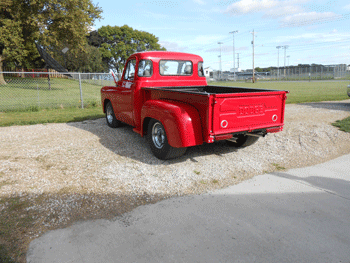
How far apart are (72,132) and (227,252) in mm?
6171

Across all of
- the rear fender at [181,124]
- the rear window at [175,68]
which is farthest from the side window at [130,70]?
the rear fender at [181,124]

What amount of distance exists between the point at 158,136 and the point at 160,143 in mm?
143

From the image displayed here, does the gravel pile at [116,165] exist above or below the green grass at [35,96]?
below

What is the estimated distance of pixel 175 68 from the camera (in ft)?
21.4

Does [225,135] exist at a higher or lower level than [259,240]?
higher

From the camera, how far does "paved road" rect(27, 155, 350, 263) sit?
2.60m

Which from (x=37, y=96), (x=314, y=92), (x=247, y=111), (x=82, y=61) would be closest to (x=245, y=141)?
(x=247, y=111)

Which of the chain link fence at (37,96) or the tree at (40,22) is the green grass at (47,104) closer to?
the chain link fence at (37,96)

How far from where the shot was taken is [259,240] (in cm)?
280

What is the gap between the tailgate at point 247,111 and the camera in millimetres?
4285

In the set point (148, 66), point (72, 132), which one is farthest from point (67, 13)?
point (148, 66)

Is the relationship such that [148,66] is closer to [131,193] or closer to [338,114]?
[131,193]

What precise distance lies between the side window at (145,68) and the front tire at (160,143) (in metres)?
1.38

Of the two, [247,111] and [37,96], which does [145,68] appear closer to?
[247,111]
